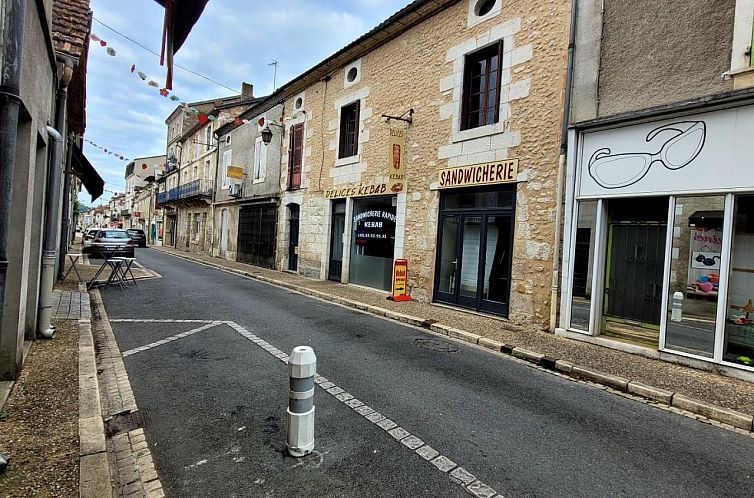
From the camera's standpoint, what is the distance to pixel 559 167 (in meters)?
7.45

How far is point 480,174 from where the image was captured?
893cm

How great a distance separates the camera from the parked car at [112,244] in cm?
1897

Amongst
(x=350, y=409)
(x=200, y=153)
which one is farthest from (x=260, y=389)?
(x=200, y=153)

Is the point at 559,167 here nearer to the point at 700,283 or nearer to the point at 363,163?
the point at 700,283

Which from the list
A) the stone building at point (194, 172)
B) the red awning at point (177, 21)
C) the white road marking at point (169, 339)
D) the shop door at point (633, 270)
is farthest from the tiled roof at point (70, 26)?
the stone building at point (194, 172)

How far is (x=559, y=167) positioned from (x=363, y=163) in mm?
6494

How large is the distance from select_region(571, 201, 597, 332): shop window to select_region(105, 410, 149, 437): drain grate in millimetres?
6614

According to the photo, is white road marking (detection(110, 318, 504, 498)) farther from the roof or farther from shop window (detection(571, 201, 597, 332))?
the roof

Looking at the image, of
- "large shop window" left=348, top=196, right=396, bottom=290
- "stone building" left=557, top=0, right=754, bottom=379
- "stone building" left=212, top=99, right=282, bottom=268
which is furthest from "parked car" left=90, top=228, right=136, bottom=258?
"stone building" left=557, top=0, right=754, bottom=379

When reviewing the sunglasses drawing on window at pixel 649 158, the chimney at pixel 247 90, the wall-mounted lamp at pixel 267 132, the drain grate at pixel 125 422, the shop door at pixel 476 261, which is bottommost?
the drain grate at pixel 125 422

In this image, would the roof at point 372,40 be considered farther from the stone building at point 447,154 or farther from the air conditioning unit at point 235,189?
the air conditioning unit at point 235,189

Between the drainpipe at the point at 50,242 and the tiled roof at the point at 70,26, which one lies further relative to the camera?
the tiled roof at the point at 70,26

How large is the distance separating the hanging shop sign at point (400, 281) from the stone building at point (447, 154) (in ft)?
0.68

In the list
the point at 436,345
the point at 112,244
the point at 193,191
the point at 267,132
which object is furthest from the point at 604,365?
the point at 193,191
